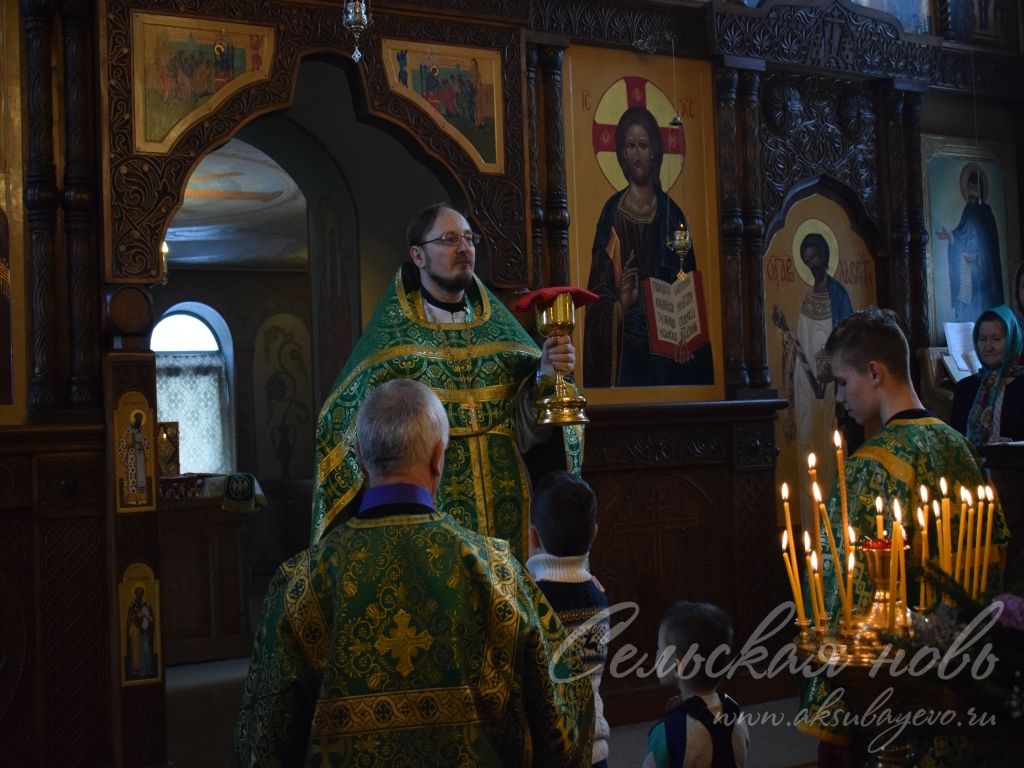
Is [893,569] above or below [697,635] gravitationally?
above

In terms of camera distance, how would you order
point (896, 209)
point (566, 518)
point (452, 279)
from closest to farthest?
point (566, 518), point (452, 279), point (896, 209)

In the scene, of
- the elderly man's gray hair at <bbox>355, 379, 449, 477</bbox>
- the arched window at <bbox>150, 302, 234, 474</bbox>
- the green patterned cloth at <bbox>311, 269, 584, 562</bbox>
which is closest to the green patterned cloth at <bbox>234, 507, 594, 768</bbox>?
the elderly man's gray hair at <bbox>355, 379, 449, 477</bbox>

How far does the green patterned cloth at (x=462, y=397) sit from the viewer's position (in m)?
4.42

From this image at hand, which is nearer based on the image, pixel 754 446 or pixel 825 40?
pixel 754 446

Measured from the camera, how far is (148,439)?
5.21 meters

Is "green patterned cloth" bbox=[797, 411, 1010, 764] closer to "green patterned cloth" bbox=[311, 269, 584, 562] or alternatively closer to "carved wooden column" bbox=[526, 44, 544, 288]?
"green patterned cloth" bbox=[311, 269, 584, 562]

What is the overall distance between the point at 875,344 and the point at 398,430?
1.54 meters

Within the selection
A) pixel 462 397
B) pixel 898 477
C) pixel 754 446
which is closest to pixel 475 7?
pixel 462 397

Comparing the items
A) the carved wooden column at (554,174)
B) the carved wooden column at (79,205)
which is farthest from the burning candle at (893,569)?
the carved wooden column at (554,174)

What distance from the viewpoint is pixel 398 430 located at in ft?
7.59

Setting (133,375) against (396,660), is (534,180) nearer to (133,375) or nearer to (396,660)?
(133,375)

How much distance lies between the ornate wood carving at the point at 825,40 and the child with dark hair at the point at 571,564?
4316 millimetres

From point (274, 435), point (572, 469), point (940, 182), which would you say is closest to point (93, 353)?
point (572, 469)

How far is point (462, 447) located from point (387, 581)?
223 centimetres
